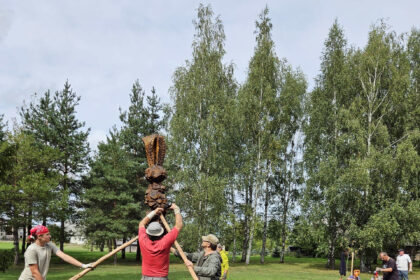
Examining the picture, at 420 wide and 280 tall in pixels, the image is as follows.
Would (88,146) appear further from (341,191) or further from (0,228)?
(341,191)

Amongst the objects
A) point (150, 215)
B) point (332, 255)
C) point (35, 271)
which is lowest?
point (332, 255)

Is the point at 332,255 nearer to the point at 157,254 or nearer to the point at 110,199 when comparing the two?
the point at 110,199

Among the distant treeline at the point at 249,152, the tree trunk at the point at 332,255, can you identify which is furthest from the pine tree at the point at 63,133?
the tree trunk at the point at 332,255

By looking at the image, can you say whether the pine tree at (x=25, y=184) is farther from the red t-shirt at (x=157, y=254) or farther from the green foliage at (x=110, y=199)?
the red t-shirt at (x=157, y=254)

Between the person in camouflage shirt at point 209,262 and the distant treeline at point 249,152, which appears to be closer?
the person in camouflage shirt at point 209,262

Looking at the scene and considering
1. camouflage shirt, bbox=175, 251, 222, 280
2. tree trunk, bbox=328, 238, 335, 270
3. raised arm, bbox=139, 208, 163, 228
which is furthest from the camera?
tree trunk, bbox=328, 238, 335, 270

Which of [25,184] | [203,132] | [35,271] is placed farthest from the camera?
[203,132]

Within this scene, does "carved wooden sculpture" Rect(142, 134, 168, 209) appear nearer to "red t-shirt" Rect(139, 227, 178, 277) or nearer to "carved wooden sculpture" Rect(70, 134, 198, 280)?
"carved wooden sculpture" Rect(70, 134, 198, 280)

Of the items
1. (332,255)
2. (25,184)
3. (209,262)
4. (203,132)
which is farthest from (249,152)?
(209,262)

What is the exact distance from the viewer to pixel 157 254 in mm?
4828

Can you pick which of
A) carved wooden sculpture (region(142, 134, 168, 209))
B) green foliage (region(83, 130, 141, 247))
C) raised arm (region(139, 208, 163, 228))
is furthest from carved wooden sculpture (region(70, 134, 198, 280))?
green foliage (region(83, 130, 141, 247))

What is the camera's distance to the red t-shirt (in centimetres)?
481

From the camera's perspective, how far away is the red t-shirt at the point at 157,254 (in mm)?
4812

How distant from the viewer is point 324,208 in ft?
90.3
